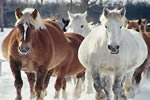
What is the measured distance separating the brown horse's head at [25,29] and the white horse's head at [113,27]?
1044 millimetres

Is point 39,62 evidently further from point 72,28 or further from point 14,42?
point 72,28

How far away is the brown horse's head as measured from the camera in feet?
14.4

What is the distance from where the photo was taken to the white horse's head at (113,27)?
436 cm

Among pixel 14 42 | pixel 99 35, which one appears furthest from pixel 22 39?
pixel 99 35

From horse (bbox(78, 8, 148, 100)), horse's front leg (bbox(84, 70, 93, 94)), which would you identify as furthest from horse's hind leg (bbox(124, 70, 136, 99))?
horse (bbox(78, 8, 148, 100))

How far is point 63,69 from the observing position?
5934mm

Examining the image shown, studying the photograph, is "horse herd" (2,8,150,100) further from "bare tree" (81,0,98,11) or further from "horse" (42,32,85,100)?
"bare tree" (81,0,98,11)

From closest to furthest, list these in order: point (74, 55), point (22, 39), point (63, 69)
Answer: point (22, 39) → point (63, 69) → point (74, 55)

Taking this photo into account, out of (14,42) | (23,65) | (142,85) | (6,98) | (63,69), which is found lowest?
(142,85)

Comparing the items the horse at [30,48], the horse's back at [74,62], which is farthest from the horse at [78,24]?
the horse at [30,48]

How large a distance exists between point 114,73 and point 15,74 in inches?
58.7

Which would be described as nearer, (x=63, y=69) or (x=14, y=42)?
(x=14, y=42)

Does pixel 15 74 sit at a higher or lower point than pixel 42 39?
lower

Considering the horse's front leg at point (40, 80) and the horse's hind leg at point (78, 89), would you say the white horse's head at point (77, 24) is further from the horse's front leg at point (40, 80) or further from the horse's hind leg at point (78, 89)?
the horse's front leg at point (40, 80)
